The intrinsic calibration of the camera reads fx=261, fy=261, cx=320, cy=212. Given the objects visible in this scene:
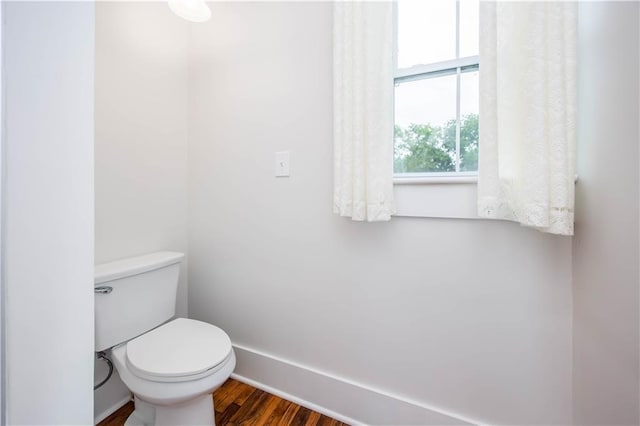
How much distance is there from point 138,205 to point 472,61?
1648 millimetres

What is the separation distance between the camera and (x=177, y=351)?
1.03 meters

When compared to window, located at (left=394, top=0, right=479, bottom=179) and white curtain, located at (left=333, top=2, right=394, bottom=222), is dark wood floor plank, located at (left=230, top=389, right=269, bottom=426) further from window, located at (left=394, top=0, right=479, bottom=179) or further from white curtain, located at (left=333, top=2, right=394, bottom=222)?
window, located at (left=394, top=0, right=479, bottom=179)

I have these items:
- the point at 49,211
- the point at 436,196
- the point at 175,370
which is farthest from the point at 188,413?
the point at 436,196

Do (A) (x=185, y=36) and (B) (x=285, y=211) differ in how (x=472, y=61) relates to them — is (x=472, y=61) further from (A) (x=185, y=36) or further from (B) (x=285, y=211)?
(A) (x=185, y=36)

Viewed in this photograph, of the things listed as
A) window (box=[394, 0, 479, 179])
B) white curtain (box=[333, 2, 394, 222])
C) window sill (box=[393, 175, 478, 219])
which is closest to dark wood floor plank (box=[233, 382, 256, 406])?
white curtain (box=[333, 2, 394, 222])

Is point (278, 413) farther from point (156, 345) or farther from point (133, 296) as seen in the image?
point (133, 296)

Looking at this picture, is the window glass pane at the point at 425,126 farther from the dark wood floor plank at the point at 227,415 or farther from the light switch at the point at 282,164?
the dark wood floor plank at the point at 227,415

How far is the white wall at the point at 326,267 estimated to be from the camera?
93cm

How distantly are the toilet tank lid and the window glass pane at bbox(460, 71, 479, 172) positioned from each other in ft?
4.60

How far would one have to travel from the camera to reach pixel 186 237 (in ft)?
5.29

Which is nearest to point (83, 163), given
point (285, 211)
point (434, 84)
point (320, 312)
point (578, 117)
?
point (285, 211)

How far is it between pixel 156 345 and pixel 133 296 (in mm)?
251

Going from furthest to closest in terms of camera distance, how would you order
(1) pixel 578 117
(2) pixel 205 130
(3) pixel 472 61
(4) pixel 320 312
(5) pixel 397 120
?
1. (2) pixel 205 130
2. (4) pixel 320 312
3. (5) pixel 397 120
4. (3) pixel 472 61
5. (1) pixel 578 117

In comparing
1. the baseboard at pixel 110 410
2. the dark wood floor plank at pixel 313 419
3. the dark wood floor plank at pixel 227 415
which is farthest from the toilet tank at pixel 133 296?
the dark wood floor plank at pixel 313 419
